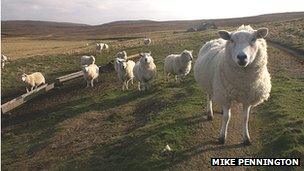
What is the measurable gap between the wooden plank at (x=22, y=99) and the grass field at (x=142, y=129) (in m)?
0.41

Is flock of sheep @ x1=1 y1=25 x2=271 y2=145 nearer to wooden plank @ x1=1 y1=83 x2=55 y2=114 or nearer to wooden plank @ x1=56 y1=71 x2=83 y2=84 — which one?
wooden plank @ x1=1 y1=83 x2=55 y2=114

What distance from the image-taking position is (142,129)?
1479 cm

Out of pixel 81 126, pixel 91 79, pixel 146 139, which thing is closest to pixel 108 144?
pixel 146 139

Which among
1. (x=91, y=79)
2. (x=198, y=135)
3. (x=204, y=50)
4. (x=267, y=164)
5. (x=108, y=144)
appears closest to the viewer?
(x=267, y=164)

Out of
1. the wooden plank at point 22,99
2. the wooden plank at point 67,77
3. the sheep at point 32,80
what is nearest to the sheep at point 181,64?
the wooden plank at point 67,77

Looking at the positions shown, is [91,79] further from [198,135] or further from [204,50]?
[198,135]

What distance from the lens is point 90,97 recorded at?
71.1ft

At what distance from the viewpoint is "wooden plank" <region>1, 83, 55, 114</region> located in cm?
2136

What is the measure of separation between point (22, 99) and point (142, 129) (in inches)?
421

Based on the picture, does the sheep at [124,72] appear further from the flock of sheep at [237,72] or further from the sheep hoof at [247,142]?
the sheep hoof at [247,142]

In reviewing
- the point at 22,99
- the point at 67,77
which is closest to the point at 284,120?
the point at 22,99

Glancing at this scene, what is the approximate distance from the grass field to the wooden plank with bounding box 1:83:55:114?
0.41 metres

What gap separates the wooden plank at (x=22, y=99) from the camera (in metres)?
21.4

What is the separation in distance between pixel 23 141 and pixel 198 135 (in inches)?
285
